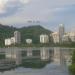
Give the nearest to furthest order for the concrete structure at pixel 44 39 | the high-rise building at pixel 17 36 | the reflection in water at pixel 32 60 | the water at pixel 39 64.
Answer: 1. the water at pixel 39 64
2. the reflection in water at pixel 32 60
3. the high-rise building at pixel 17 36
4. the concrete structure at pixel 44 39

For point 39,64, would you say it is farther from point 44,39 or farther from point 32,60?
point 44,39

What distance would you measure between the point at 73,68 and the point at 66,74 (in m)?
0.55

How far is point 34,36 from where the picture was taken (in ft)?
228

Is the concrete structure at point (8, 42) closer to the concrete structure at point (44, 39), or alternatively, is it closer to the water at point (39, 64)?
the concrete structure at point (44, 39)

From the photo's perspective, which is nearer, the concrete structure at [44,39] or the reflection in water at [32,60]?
the reflection in water at [32,60]

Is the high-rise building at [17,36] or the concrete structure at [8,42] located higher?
the high-rise building at [17,36]

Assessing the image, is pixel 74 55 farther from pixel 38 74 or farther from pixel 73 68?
pixel 38 74

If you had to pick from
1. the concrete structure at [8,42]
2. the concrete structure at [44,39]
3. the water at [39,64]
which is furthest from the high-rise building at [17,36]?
the water at [39,64]

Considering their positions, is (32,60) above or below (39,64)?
above

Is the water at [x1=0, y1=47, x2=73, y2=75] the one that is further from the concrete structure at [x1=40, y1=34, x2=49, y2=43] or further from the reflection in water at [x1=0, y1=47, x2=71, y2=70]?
the concrete structure at [x1=40, y1=34, x2=49, y2=43]

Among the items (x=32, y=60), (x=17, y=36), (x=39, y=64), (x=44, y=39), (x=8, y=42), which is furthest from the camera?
(x=17, y=36)

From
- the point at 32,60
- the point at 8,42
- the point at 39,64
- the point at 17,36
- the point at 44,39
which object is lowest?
the point at 39,64

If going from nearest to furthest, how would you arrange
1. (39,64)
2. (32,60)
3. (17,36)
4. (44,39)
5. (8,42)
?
(39,64) < (32,60) < (8,42) < (44,39) < (17,36)

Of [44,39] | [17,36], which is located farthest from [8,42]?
[44,39]
